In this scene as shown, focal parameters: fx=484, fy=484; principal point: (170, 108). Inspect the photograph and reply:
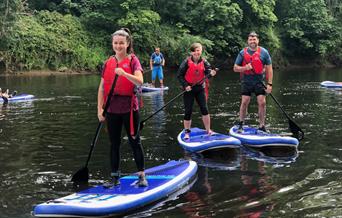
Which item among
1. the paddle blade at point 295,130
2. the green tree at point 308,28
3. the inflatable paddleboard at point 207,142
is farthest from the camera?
the green tree at point 308,28

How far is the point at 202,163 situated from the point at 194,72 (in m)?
1.80

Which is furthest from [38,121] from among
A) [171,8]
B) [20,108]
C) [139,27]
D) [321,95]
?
[171,8]

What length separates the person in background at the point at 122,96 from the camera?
5.69 meters

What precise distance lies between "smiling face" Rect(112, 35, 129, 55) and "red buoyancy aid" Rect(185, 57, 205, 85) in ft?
9.71

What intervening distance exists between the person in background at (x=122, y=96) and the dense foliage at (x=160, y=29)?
76.2 feet

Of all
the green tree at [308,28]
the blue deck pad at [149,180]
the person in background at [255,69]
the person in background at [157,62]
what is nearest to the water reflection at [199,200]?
the blue deck pad at [149,180]

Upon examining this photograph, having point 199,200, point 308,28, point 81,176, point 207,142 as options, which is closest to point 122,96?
point 81,176

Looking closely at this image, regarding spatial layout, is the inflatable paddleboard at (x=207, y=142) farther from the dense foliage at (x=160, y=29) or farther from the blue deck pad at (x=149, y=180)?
the dense foliage at (x=160, y=29)

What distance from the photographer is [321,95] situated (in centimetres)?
1652

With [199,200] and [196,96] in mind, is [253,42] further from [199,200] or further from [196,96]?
[199,200]

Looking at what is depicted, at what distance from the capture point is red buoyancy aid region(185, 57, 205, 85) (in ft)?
28.0

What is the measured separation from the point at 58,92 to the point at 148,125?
814 centimetres

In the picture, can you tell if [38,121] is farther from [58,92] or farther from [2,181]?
[58,92]

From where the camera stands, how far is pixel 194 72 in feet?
28.0
